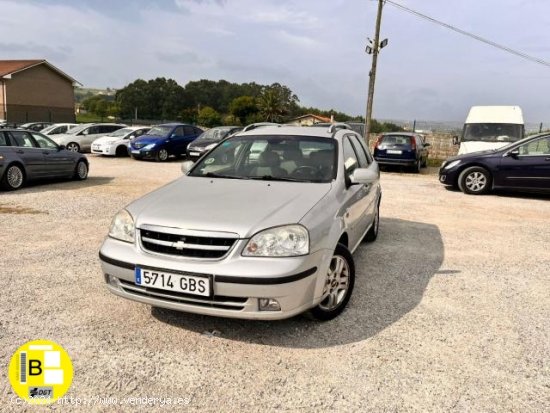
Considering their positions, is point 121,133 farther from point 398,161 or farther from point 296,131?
point 296,131

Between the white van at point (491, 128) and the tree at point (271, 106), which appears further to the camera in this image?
the tree at point (271, 106)

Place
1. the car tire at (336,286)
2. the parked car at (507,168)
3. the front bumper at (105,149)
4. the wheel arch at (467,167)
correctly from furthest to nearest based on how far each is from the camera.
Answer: the front bumper at (105,149)
the wheel arch at (467,167)
the parked car at (507,168)
the car tire at (336,286)

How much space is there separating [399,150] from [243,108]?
53.8m

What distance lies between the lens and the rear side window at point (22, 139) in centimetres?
952

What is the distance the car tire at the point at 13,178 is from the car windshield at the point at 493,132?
12729 millimetres

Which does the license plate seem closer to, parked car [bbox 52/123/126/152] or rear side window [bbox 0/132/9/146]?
rear side window [bbox 0/132/9/146]

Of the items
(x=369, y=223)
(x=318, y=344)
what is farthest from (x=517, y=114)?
(x=318, y=344)

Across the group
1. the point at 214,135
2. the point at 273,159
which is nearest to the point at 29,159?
the point at 273,159

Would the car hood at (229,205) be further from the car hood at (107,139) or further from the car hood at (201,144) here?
the car hood at (107,139)

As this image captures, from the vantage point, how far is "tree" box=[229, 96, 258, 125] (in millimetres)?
66125

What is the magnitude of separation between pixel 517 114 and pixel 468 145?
1.89 meters

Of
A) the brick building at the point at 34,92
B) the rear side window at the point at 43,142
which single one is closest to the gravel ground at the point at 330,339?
the rear side window at the point at 43,142

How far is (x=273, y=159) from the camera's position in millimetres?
4285

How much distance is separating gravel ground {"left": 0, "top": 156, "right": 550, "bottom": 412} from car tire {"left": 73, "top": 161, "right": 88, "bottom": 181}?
5802 mm
